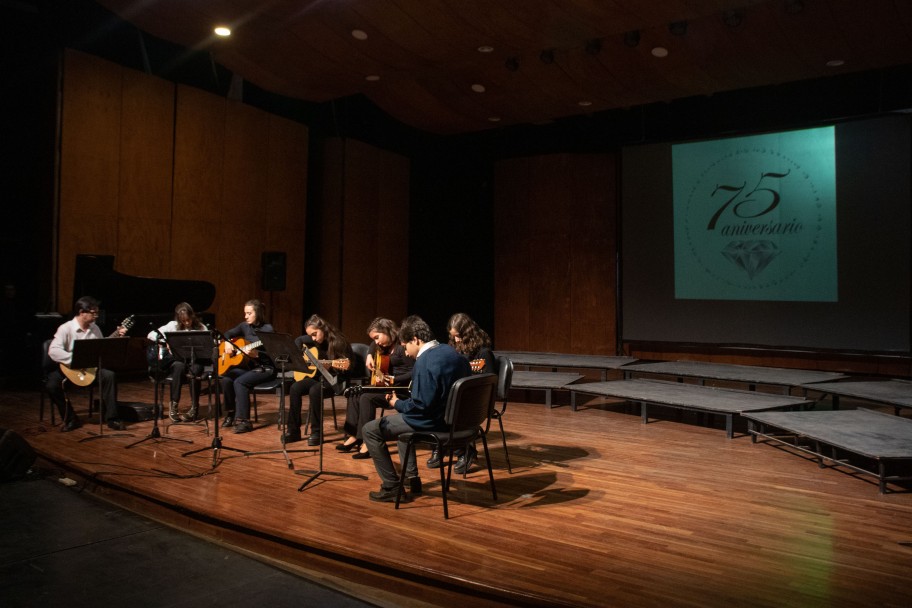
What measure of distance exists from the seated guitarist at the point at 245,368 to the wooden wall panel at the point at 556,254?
18.5 feet

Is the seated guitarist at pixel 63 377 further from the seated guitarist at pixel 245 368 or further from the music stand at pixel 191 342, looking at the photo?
the music stand at pixel 191 342

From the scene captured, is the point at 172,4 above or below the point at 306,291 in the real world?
above

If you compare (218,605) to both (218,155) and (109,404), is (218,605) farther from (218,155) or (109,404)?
(218,155)

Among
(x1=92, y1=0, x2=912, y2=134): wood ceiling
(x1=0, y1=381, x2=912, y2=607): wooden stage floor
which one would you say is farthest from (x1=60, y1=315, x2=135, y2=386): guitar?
(x1=92, y1=0, x2=912, y2=134): wood ceiling

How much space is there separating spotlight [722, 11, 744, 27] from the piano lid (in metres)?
6.23

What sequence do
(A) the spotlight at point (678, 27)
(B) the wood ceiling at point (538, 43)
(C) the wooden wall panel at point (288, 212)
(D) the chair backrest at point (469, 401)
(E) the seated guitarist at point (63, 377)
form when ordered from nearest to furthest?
(D) the chair backrest at point (469, 401) < (E) the seated guitarist at point (63, 377) < (B) the wood ceiling at point (538, 43) < (A) the spotlight at point (678, 27) < (C) the wooden wall panel at point (288, 212)

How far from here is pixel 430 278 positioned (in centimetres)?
1134

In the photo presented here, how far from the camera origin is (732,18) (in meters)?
6.59

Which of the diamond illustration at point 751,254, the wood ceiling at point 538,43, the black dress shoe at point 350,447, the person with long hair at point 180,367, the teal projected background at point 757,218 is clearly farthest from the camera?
the diamond illustration at point 751,254

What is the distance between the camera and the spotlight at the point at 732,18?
655 centimetres

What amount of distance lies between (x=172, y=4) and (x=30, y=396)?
13.9ft

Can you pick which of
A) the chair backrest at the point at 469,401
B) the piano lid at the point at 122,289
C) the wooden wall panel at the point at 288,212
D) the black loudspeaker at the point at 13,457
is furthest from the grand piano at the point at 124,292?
the chair backrest at the point at 469,401

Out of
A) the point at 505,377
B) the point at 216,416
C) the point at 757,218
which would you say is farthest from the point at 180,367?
the point at 757,218

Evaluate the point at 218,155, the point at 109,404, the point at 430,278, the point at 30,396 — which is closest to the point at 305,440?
the point at 109,404
